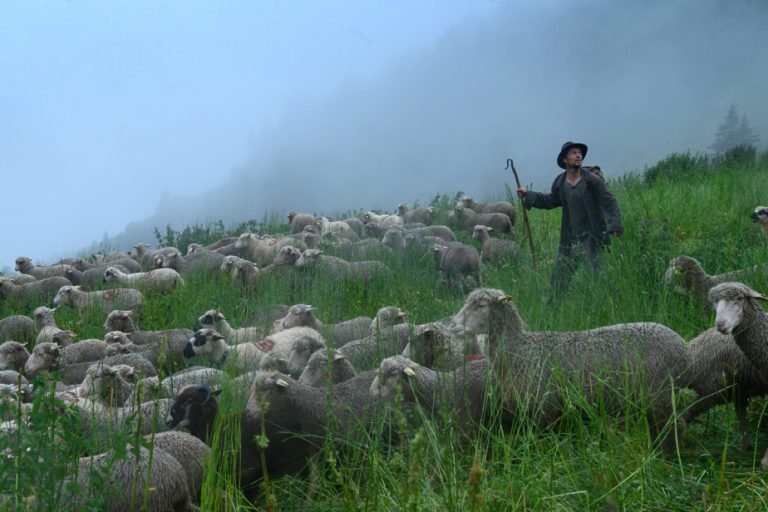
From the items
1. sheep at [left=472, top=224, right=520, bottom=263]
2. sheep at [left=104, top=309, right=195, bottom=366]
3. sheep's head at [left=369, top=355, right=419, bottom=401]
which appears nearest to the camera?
sheep's head at [left=369, top=355, right=419, bottom=401]

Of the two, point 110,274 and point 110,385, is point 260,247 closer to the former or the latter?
point 110,274

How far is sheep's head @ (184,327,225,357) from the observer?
9047 millimetres

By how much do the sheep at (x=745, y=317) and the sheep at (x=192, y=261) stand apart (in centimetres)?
1127

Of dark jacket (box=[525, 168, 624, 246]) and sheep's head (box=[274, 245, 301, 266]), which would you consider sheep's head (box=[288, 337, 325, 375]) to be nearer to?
dark jacket (box=[525, 168, 624, 246])

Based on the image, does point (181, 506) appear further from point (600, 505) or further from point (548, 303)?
point (548, 303)

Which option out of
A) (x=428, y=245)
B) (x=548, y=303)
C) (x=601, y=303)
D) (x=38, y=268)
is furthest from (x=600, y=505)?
(x=38, y=268)

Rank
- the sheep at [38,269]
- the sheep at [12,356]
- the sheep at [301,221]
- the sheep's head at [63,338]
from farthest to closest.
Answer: the sheep at [301,221] → the sheep at [38,269] → the sheep's head at [63,338] → the sheep at [12,356]

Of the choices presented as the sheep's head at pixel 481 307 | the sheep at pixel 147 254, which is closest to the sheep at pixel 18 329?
the sheep at pixel 147 254

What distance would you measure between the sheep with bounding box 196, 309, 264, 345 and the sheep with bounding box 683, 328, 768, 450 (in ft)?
16.7

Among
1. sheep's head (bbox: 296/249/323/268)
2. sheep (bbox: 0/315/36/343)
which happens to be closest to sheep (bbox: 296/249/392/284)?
sheep's head (bbox: 296/249/323/268)

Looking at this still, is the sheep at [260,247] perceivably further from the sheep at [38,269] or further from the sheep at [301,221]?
the sheep at [38,269]

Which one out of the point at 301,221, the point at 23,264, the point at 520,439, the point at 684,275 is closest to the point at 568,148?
the point at 684,275

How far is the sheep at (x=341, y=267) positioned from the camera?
39.3ft

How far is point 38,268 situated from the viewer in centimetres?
1816
